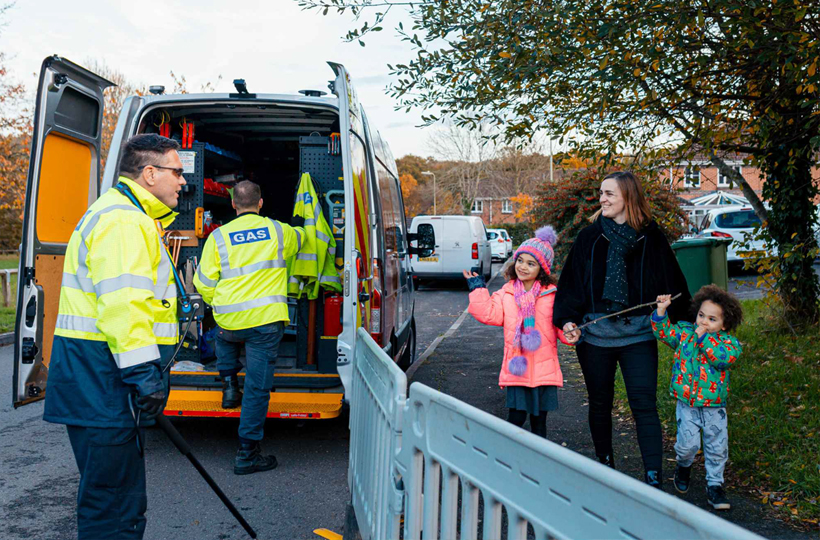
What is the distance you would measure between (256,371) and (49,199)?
5.49ft

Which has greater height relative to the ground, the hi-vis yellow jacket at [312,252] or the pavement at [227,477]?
the hi-vis yellow jacket at [312,252]

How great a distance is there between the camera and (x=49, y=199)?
14.2 ft

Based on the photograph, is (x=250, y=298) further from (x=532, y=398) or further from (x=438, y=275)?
(x=438, y=275)

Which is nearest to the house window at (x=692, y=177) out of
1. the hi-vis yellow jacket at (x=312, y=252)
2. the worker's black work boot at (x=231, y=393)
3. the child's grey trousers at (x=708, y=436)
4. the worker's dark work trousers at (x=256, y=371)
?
the child's grey trousers at (x=708, y=436)

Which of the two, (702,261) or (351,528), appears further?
(702,261)

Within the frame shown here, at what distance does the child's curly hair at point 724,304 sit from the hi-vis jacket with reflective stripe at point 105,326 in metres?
2.92

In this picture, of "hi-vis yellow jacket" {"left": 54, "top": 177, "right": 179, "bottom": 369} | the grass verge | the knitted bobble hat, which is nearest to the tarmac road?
"hi-vis yellow jacket" {"left": 54, "top": 177, "right": 179, "bottom": 369}

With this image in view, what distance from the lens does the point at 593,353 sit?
398 centimetres

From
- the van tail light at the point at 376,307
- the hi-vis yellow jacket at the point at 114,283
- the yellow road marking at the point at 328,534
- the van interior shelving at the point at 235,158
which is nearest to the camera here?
the hi-vis yellow jacket at the point at 114,283

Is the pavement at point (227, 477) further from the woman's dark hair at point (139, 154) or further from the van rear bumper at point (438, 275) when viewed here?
the van rear bumper at point (438, 275)

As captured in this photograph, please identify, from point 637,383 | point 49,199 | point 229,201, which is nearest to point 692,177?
point 637,383

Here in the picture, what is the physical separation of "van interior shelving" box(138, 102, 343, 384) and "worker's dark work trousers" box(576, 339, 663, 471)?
2.12 m

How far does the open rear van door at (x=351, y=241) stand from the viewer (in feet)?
14.9

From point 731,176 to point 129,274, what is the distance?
614 cm
